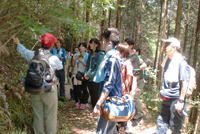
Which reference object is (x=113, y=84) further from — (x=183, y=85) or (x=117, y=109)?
(x=183, y=85)

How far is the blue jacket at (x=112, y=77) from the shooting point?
2.41 metres

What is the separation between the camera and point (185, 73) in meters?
3.14

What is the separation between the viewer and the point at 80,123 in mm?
4723

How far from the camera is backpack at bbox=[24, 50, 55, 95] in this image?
276 centimetres

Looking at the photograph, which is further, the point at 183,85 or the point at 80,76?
the point at 80,76

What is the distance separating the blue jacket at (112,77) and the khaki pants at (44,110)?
Answer: 3.79ft

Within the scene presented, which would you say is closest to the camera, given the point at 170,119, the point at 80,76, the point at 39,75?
the point at 39,75

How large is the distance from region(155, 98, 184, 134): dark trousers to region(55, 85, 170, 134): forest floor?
1.48 meters

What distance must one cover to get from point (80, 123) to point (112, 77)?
2.80m

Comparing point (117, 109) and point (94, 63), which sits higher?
point (94, 63)

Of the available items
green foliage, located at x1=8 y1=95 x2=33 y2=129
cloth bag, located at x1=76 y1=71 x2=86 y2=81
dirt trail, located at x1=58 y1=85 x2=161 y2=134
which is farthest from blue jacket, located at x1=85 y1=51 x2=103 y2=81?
green foliage, located at x1=8 y1=95 x2=33 y2=129

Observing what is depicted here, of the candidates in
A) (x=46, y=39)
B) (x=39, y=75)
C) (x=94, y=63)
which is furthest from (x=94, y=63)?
(x=39, y=75)

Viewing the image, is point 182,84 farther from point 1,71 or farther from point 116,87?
point 1,71

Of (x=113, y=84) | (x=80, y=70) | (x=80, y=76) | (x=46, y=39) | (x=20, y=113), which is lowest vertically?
(x=20, y=113)
